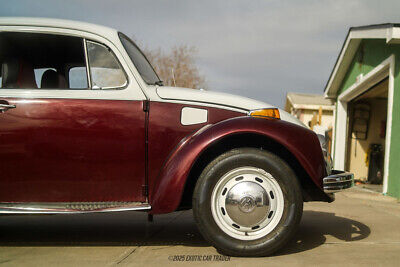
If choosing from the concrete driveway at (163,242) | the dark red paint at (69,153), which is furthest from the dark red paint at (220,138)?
the concrete driveway at (163,242)

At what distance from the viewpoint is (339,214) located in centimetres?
548

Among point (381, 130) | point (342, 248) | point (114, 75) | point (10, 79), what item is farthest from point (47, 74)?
point (381, 130)

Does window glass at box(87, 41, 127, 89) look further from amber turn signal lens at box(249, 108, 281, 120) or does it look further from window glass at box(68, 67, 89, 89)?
amber turn signal lens at box(249, 108, 281, 120)

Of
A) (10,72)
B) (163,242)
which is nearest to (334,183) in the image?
(163,242)

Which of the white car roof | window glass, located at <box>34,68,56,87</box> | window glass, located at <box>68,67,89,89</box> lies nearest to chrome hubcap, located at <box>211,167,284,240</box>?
window glass, located at <box>68,67,89,89</box>

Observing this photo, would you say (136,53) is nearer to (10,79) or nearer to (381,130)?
(10,79)

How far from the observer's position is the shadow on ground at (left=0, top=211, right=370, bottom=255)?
12.1ft

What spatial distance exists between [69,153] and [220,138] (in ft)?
4.22

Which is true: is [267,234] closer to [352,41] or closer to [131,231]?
[131,231]

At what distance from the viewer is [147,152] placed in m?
3.30

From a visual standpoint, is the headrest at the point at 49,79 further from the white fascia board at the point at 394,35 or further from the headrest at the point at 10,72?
the white fascia board at the point at 394,35

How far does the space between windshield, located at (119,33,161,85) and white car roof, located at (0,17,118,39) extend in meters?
0.19

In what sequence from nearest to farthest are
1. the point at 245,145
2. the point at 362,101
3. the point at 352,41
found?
the point at 245,145
the point at 352,41
the point at 362,101

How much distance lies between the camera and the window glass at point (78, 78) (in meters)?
3.54
